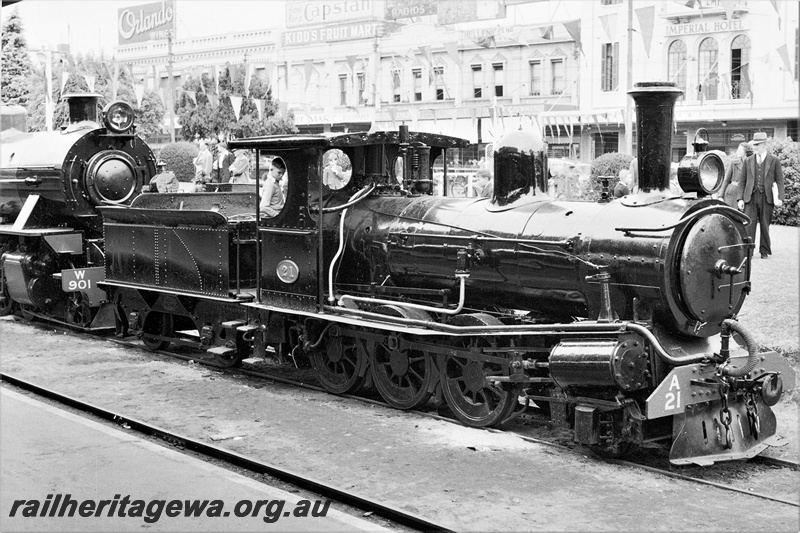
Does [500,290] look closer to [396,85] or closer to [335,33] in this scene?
[396,85]

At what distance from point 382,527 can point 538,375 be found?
2560mm

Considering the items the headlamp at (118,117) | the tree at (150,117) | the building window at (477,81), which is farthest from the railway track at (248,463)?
the tree at (150,117)

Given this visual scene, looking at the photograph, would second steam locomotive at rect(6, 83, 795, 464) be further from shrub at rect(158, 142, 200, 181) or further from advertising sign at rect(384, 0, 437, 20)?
advertising sign at rect(384, 0, 437, 20)

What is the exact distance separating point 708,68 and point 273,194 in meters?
29.7

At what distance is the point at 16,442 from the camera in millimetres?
7668

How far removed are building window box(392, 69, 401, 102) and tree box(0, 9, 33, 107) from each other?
17499 millimetres

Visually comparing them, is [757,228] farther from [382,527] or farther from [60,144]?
[382,527]

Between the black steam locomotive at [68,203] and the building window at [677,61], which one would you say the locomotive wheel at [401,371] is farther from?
the building window at [677,61]

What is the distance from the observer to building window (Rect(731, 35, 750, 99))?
34997 mm

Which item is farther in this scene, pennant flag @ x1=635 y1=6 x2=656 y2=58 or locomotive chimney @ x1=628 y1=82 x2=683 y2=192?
pennant flag @ x1=635 y1=6 x2=656 y2=58

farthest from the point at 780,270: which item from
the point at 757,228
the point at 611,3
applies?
the point at 611,3

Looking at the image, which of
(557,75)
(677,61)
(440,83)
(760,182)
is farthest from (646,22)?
(440,83)

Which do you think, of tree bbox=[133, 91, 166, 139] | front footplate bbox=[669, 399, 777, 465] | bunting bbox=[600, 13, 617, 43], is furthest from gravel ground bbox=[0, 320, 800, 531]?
tree bbox=[133, 91, 166, 139]

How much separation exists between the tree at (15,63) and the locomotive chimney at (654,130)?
39848mm
